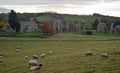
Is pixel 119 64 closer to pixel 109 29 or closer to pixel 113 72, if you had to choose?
pixel 113 72

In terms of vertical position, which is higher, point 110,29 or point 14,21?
point 14,21

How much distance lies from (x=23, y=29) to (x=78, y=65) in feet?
461

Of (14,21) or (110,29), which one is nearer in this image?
(14,21)

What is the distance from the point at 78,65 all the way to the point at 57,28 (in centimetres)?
→ 16078

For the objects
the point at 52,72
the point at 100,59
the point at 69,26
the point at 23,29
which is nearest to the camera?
the point at 52,72

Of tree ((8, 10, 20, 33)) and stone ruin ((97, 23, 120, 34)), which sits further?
stone ruin ((97, 23, 120, 34))

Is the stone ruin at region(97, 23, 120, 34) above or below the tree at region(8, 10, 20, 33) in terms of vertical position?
below

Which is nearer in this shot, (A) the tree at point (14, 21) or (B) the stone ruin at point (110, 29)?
(A) the tree at point (14, 21)

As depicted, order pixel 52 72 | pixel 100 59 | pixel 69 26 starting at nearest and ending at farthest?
pixel 52 72 < pixel 100 59 < pixel 69 26

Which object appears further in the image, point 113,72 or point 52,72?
point 52,72

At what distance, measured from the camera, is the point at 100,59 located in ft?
85.0

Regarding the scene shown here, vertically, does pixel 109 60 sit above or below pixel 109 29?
above

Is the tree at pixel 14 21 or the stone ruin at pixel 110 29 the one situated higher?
the tree at pixel 14 21

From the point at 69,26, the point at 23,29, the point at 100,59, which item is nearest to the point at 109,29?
the point at 69,26
